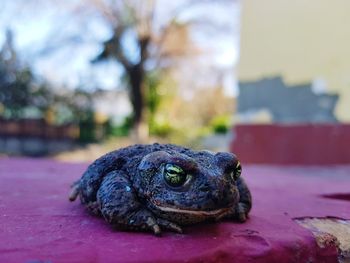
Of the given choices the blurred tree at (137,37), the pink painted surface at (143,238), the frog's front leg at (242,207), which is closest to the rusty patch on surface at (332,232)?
the pink painted surface at (143,238)

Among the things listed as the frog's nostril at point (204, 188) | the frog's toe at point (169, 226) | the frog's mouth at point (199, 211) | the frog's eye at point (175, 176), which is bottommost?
the frog's toe at point (169, 226)

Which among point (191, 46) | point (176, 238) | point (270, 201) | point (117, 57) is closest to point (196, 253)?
point (176, 238)

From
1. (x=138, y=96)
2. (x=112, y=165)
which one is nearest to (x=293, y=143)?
(x=112, y=165)

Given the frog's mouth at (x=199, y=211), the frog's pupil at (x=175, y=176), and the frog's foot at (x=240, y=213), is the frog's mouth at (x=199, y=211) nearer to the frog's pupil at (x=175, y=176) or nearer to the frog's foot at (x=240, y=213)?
the frog's pupil at (x=175, y=176)

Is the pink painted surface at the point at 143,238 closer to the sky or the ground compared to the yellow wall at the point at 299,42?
closer to the ground

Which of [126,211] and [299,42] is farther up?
[299,42]

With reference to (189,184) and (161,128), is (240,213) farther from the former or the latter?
(161,128)
